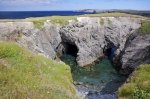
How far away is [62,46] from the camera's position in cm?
8162

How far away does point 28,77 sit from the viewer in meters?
22.1

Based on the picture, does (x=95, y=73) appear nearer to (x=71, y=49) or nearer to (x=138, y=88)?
(x=71, y=49)

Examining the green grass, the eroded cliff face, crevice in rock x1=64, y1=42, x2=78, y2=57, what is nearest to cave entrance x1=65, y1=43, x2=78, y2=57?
crevice in rock x1=64, y1=42, x2=78, y2=57

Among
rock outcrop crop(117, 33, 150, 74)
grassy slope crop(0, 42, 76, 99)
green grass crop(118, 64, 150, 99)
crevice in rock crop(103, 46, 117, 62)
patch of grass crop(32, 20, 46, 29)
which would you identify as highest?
grassy slope crop(0, 42, 76, 99)

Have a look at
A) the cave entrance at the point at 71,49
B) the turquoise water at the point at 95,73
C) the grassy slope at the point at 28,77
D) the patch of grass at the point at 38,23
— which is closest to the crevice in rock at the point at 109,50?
the turquoise water at the point at 95,73

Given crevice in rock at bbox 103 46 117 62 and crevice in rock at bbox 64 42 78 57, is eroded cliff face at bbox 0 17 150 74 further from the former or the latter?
crevice in rock at bbox 64 42 78 57

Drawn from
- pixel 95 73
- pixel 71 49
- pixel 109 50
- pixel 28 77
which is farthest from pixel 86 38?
pixel 28 77

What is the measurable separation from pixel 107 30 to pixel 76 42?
9.79 meters

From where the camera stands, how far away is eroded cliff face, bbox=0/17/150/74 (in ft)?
224

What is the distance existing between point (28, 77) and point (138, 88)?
10.8m

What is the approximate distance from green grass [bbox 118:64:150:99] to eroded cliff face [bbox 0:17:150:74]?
104 feet

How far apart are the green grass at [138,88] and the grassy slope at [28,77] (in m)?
5.23

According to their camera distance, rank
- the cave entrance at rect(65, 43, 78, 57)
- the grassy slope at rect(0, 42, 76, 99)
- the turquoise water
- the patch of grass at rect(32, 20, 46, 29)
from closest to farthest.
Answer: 1. the grassy slope at rect(0, 42, 76, 99)
2. the turquoise water
3. the patch of grass at rect(32, 20, 46, 29)
4. the cave entrance at rect(65, 43, 78, 57)

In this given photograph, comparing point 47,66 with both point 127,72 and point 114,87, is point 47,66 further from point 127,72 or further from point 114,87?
point 127,72
